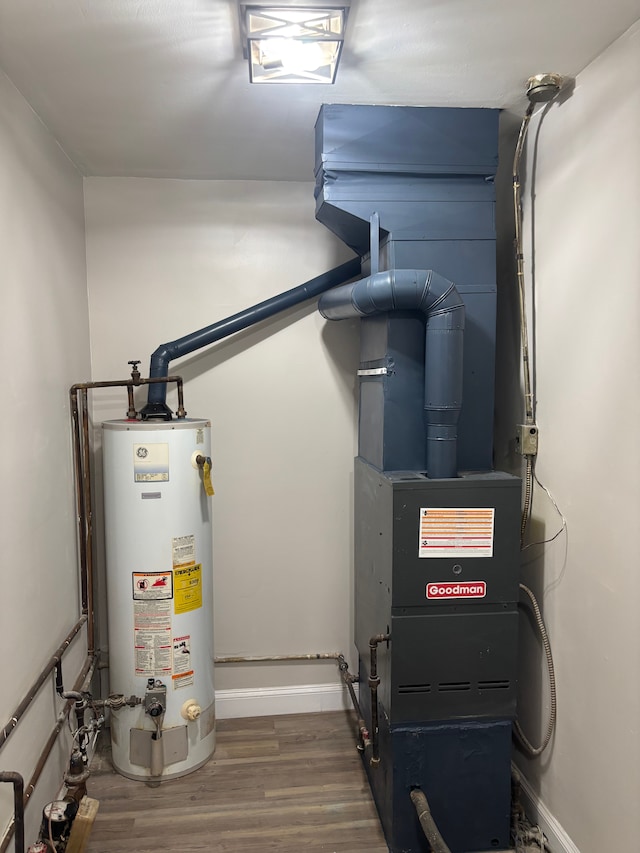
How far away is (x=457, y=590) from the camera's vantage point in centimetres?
187

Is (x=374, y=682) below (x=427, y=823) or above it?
above

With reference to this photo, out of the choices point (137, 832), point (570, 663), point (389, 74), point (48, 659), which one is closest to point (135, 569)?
point (48, 659)

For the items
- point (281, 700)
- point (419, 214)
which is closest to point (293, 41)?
point (419, 214)

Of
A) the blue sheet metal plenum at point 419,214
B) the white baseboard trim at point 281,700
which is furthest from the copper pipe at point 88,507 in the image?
the blue sheet metal plenum at point 419,214

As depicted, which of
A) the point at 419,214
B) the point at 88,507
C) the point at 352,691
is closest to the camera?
the point at 419,214

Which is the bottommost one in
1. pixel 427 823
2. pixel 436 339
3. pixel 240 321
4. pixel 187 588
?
pixel 427 823

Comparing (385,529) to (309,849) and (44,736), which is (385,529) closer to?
(309,849)

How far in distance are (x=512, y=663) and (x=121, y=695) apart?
142 cm

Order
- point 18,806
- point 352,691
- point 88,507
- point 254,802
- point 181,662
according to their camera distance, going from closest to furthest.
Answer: point 18,806 < point 254,802 < point 181,662 < point 88,507 < point 352,691

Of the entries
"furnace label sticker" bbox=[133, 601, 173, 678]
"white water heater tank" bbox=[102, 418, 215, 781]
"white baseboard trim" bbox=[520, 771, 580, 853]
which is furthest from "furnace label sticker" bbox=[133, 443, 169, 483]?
"white baseboard trim" bbox=[520, 771, 580, 853]

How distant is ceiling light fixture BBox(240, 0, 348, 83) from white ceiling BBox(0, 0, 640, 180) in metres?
0.05

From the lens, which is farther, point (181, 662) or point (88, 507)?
point (88, 507)

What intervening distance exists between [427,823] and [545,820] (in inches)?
17.8

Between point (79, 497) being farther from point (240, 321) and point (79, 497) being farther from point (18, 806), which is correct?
point (18, 806)
